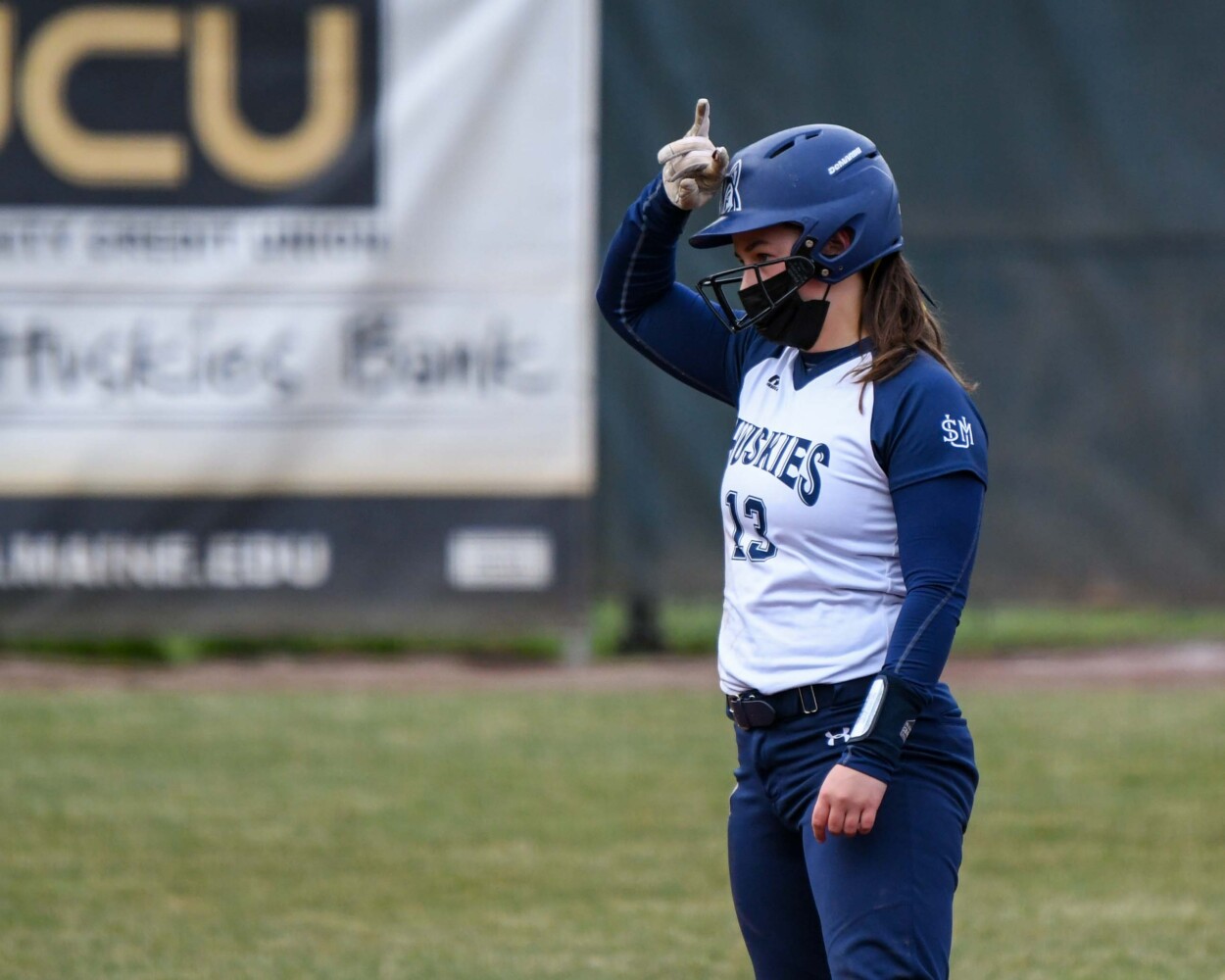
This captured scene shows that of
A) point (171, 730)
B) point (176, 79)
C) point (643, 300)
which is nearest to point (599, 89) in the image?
point (176, 79)

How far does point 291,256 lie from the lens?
874 centimetres

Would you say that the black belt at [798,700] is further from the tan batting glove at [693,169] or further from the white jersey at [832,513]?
the tan batting glove at [693,169]

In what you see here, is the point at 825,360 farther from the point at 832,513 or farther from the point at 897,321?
the point at 832,513

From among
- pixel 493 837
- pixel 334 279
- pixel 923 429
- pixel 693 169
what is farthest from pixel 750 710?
pixel 334 279

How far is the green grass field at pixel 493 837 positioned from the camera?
16.4ft

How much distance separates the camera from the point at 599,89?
898 centimetres

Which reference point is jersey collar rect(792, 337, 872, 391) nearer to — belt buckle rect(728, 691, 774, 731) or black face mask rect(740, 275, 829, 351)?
black face mask rect(740, 275, 829, 351)

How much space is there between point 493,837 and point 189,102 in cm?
427

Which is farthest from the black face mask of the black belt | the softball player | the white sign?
the white sign

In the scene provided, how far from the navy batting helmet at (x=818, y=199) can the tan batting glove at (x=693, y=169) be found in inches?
2.6

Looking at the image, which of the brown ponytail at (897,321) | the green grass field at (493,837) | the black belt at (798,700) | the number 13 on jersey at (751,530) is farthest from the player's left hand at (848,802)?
the green grass field at (493,837)

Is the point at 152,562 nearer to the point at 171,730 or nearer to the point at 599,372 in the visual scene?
the point at 171,730

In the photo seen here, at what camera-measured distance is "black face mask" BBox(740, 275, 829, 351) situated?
3.12 metres

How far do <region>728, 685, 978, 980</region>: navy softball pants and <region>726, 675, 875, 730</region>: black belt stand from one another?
0.5 inches
